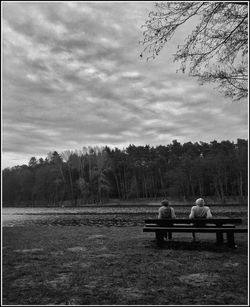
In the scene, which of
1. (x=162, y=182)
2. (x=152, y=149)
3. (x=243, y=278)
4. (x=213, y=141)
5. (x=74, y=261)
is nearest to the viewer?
(x=243, y=278)

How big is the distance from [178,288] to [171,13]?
189 inches

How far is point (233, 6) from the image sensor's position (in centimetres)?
713

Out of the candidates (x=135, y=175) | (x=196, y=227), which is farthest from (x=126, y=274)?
(x=135, y=175)

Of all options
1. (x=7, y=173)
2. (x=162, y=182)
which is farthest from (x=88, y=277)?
(x=7, y=173)

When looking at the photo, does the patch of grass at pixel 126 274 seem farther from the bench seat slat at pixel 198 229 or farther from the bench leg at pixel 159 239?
the bench seat slat at pixel 198 229

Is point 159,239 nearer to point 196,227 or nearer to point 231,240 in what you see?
point 196,227

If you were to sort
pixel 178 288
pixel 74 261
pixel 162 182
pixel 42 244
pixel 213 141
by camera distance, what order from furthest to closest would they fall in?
pixel 213 141
pixel 162 182
pixel 42 244
pixel 74 261
pixel 178 288

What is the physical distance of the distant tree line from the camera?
86.1 meters

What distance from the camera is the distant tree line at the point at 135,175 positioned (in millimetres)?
86062

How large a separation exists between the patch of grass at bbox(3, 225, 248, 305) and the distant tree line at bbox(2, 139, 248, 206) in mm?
73954

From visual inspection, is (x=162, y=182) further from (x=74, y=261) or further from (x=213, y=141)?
(x=74, y=261)

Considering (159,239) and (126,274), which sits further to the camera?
(159,239)

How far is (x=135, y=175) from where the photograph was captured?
102250mm

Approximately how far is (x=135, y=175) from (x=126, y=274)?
9559cm
